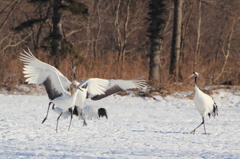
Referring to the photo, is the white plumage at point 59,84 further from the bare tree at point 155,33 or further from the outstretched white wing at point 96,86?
the bare tree at point 155,33

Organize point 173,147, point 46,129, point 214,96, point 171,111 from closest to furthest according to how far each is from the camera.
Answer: point 173,147, point 46,129, point 171,111, point 214,96

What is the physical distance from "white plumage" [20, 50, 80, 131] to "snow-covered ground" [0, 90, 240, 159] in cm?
61

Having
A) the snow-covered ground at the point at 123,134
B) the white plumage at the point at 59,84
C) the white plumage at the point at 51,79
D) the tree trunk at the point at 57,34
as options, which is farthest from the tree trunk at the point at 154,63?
the white plumage at the point at 51,79

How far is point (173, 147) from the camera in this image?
5879 millimetres

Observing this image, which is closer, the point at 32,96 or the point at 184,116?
the point at 184,116

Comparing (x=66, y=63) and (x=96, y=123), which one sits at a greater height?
(x=66, y=63)

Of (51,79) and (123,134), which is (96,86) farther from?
(123,134)

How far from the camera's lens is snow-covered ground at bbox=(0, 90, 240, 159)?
5398 mm

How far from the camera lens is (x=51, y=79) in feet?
25.1

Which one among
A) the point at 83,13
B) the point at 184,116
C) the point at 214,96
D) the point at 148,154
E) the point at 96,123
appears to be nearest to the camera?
the point at 148,154

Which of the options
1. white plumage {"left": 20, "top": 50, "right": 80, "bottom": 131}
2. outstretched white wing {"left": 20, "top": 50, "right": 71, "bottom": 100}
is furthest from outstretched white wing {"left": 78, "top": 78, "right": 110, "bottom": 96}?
outstretched white wing {"left": 20, "top": 50, "right": 71, "bottom": 100}

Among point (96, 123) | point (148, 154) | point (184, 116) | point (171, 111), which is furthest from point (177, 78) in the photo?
point (148, 154)

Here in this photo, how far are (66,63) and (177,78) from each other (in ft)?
15.6

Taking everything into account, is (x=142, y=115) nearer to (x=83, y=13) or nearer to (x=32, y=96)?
(x=32, y=96)
